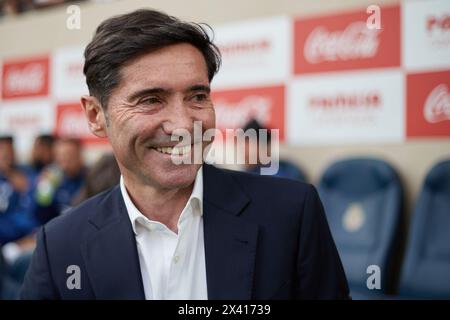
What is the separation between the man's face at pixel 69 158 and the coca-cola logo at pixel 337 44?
1.35 m

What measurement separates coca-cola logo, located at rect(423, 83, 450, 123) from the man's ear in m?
1.62

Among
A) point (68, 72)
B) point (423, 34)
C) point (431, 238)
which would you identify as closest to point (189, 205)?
point (68, 72)

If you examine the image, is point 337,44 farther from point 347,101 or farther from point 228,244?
point 228,244

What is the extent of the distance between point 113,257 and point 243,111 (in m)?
2.30

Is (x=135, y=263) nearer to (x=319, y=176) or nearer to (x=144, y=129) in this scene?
(x=144, y=129)

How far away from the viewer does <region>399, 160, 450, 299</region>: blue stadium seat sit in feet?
6.64

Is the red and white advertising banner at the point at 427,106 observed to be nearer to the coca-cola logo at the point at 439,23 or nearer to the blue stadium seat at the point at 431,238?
the blue stadium seat at the point at 431,238

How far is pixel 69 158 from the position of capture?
2.60 m

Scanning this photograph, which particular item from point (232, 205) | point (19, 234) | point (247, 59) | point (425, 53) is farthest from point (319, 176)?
point (232, 205)

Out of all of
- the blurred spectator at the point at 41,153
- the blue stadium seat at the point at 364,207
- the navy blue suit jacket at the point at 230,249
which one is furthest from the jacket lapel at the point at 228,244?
the blurred spectator at the point at 41,153

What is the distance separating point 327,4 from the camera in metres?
2.77

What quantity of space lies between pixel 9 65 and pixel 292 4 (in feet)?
5.66

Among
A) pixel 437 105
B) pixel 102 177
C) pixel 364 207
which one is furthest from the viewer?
pixel 364 207

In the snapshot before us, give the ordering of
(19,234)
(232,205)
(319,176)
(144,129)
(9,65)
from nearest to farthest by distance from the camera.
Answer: (144,129) < (232,205) < (9,65) < (19,234) < (319,176)
